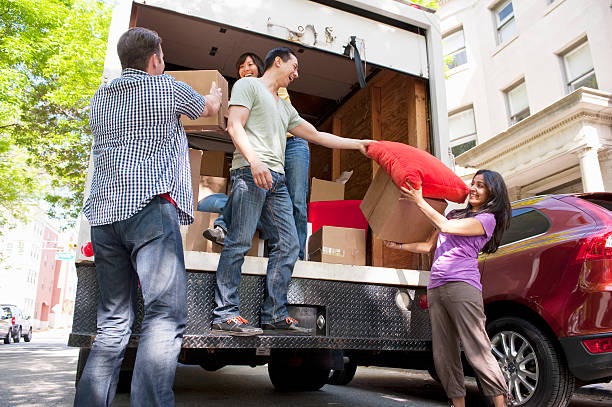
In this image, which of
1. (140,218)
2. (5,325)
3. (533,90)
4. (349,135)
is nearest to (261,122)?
(140,218)

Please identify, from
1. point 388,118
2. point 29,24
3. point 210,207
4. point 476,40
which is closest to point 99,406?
point 210,207

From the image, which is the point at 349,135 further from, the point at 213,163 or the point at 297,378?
the point at 297,378

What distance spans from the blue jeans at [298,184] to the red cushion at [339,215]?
3.04 ft

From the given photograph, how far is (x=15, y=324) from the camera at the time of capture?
20.0 m

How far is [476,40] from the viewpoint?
17562mm

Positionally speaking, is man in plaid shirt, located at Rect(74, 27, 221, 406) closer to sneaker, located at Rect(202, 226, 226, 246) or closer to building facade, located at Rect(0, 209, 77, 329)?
sneaker, located at Rect(202, 226, 226, 246)

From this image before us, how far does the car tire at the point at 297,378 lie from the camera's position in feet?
17.2

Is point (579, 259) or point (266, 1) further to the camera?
point (266, 1)

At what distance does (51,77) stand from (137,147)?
1175 centimetres

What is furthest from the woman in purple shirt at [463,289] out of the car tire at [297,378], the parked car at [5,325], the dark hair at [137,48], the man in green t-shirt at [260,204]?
the parked car at [5,325]

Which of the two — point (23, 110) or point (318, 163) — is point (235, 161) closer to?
point (318, 163)

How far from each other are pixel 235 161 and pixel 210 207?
89 cm

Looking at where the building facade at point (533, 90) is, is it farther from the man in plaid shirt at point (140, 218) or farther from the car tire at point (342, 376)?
the man in plaid shirt at point (140, 218)

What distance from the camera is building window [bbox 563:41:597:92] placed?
13.1 meters
